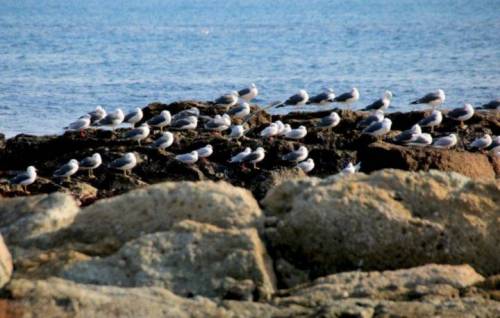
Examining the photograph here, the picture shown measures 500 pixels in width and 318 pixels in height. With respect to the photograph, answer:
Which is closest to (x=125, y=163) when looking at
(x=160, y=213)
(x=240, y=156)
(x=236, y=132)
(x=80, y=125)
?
(x=240, y=156)

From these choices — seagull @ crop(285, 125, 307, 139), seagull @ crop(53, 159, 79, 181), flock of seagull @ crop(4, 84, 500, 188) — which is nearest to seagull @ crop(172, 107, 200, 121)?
flock of seagull @ crop(4, 84, 500, 188)

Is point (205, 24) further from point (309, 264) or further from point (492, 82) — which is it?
point (309, 264)

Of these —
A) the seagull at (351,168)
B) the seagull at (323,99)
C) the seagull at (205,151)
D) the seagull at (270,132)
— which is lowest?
the seagull at (323,99)

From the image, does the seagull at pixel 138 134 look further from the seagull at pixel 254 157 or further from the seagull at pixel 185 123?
the seagull at pixel 254 157

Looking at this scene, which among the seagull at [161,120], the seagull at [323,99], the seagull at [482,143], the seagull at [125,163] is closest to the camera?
the seagull at [125,163]

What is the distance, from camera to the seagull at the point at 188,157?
1783 cm

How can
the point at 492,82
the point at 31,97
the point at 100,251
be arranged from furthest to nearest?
the point at 492,82, the point at 31,97, the point at 100,251

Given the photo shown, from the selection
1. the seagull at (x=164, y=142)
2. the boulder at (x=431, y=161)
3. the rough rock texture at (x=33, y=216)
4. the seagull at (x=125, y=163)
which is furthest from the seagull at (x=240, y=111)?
the rough rock texture at (x=33, y=216)

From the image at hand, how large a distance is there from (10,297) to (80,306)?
46 centimetres

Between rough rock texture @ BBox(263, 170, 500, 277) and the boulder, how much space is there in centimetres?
599

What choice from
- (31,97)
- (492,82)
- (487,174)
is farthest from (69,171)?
(492,82)

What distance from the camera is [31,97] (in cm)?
3631

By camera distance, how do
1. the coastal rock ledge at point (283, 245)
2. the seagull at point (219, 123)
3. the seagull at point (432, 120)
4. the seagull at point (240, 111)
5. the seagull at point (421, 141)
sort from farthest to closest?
1. the seagull at point (240, 111)
2. the seagull at point (432, 120)
3. the seagull at point (219, 123)
4. the seagull at point (421, 141)
5. the coastal rock ledge at point (283, 245)

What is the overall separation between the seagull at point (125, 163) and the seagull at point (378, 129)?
3917 millimetres
